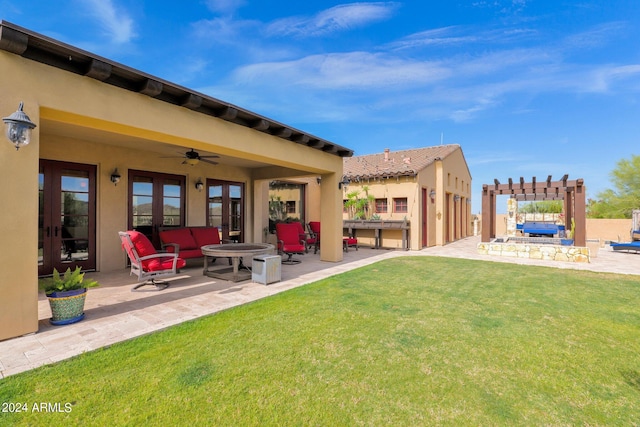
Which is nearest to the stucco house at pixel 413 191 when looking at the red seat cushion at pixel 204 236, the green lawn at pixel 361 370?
the red seat cushion at pixel 204 236

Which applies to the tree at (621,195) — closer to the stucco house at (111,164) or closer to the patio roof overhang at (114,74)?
the stucco house at (111,164)

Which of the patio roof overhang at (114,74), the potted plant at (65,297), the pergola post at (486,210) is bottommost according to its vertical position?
the potted plant at (65,297)

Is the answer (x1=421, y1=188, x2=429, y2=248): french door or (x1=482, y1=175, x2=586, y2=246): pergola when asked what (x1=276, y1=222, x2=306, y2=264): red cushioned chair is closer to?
(x1=421, y1=188, x2=429, y2=248): french door

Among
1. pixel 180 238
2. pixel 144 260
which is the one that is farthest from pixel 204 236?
pixel 144 260

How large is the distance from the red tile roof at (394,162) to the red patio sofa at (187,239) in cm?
775

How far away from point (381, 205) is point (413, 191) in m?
1.78

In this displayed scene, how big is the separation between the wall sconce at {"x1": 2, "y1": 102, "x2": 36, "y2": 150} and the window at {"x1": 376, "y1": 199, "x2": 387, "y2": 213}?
1258 centimetres

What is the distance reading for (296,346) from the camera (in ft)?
10.5

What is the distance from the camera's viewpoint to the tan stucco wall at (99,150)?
3.21 metres

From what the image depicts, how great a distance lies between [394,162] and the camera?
16.1m

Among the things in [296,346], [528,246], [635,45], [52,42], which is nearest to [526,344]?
[296,346]

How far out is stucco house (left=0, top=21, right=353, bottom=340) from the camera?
3246 mm

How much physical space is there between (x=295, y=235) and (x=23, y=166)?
6643 mm

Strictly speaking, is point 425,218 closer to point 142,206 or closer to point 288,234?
point 288,234
